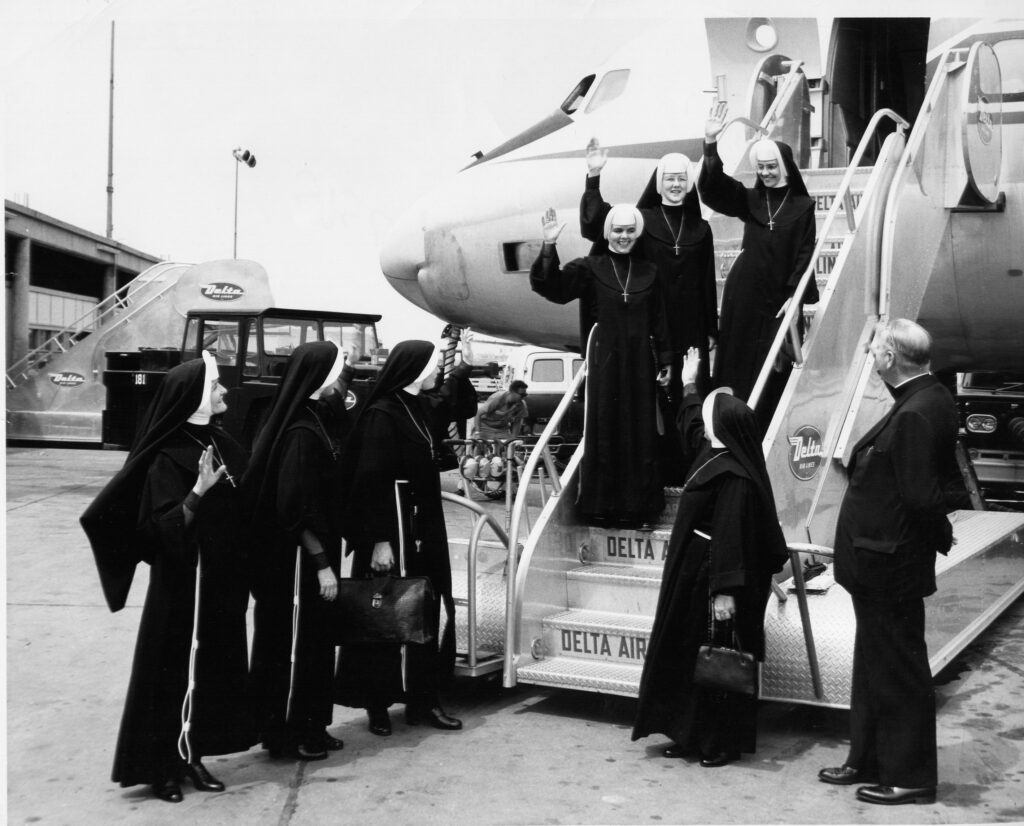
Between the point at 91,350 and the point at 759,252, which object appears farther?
the point at 91,350

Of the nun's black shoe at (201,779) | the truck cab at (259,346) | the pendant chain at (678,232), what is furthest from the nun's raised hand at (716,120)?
the truck cab at (259,346)

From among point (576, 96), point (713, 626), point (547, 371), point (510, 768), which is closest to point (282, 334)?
point (576, 96)

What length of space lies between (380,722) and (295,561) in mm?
791

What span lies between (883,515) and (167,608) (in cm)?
244

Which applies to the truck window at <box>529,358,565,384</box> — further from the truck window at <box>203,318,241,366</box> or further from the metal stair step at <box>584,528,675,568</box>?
the metal stair step at <box>584,528,675,568</box>

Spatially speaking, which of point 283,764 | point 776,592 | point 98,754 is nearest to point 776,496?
point 776,592

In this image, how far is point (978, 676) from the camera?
5.55 metres

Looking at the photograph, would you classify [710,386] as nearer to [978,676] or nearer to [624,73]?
[978,676]

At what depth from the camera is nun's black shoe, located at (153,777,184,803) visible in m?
3.89

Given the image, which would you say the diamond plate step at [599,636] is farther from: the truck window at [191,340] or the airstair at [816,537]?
the truck window at [191,340]

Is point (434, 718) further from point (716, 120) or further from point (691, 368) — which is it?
point (716, 120)

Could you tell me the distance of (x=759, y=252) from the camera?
18.8 ft

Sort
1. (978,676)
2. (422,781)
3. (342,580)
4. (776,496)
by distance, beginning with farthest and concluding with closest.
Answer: (978,676)
(776,496)
(342,580)
(422,781)

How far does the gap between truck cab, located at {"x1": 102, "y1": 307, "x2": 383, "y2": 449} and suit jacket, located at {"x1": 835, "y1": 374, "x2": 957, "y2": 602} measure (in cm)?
829
